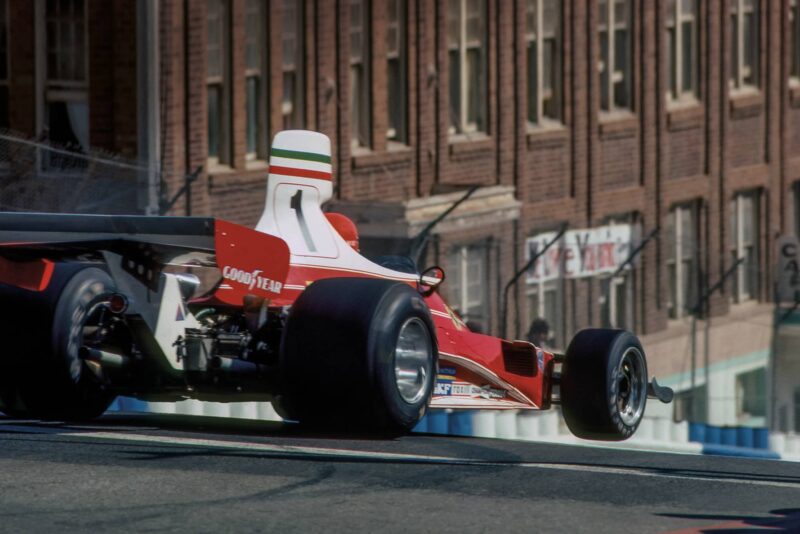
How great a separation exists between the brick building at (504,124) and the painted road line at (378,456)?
7.51 meters

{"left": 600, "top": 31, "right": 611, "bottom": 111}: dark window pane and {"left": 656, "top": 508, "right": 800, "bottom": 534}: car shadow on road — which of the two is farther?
{"left": 600, "top": 31, "right": 611, "bottom": 111}: dark window pane

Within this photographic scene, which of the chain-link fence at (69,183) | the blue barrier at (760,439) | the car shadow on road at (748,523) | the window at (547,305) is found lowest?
the blue barrier at (760,439)

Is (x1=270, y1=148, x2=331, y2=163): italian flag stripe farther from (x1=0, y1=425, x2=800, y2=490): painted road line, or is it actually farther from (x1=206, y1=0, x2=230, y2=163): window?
(x1=206, y1=0, x2=230, y2=163): window

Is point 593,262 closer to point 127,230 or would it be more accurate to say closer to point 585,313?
point 585,313

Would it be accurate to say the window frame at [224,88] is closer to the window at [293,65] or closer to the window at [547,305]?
the window at [293,65]

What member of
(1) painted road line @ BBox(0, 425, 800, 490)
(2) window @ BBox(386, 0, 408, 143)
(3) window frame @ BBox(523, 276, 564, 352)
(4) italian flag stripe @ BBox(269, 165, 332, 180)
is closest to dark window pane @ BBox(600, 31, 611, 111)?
(2) window @ BBox(386, 0, 408, 143)

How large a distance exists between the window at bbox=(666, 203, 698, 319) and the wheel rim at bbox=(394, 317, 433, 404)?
15.2m

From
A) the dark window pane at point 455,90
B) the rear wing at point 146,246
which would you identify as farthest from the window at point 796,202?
the rear wing at point 146,246

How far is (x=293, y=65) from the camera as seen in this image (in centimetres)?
2583

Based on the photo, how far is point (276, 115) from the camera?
25.4 m

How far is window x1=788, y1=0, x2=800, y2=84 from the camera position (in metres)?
38.5

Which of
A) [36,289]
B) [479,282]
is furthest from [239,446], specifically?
[479,282]

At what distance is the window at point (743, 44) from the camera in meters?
36.6

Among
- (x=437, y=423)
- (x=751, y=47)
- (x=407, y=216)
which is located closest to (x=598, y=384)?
(x=437, y=423)
